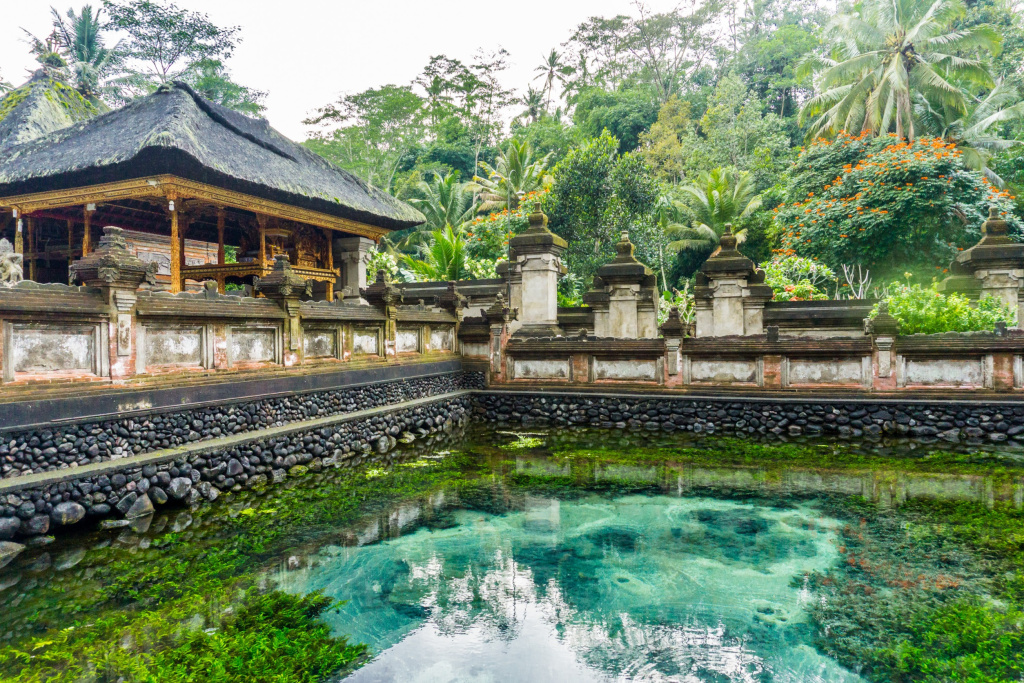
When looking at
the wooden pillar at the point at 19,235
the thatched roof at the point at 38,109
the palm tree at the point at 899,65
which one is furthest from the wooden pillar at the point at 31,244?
the palm tree at the point at 899,65

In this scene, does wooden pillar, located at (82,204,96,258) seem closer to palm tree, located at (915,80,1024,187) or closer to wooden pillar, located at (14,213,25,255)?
wooden pillar, located at (14,213,25,255)

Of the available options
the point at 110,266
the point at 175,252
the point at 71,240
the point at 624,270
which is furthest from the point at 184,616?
the point at 71,240

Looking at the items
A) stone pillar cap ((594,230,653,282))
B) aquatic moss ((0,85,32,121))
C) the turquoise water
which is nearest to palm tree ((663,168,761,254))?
stone pillar cap ((594,230,653,282))

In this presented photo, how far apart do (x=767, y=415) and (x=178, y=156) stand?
455 inches

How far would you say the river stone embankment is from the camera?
10.0 m

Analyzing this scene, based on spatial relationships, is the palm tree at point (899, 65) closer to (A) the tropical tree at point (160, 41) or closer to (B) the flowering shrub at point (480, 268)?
(B) the flowering shrub at point (480, 268)

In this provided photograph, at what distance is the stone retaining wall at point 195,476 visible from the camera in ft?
18.9

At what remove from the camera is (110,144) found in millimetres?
11750

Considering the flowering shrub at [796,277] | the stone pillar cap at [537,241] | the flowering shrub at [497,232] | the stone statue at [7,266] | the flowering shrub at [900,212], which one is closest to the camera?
the stone statue at [7,266]

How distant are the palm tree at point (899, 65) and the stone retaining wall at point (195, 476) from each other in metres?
21.5

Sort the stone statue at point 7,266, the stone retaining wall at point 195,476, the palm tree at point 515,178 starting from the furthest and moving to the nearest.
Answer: the palm tree at point 515,178 → the stone statue at point 7,266 → the stone retaining wall at point 195,476

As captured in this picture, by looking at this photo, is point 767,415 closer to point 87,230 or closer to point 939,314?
point 939,314

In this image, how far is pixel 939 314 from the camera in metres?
10.6

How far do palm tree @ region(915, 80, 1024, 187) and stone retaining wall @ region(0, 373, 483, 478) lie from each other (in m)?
23.9
